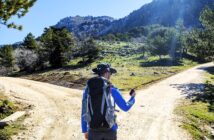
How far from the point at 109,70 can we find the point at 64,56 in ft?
267

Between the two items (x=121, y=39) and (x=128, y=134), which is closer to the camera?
(x=128, y=134)

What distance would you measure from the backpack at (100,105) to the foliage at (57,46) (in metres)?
79.0

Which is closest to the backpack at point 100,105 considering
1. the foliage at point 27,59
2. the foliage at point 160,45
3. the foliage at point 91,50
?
the foliage at point 91,50

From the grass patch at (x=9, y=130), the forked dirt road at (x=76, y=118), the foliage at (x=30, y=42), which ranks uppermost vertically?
the foliage at (x=30, y=42)

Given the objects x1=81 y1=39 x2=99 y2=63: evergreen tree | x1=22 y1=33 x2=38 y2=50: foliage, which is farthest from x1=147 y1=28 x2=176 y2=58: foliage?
x1=22 y1=33 x2=38 y2=50: foliage

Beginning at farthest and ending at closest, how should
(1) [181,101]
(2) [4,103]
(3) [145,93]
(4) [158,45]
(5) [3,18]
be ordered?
1. (4) [158,45]
2. (3) [145,93]
3. (1) [181,101]
4. (2) [4,103]
5. (5) [3,18]

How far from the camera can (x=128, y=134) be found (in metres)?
15.4

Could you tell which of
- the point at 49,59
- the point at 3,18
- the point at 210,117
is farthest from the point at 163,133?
the point at 49,59

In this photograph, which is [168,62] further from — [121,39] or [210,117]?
[121,39]

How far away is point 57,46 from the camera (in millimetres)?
85438

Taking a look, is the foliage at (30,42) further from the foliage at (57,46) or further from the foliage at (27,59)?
the foliage at (57,46)

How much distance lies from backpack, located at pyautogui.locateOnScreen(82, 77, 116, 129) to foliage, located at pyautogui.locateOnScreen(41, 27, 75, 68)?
78984 mm

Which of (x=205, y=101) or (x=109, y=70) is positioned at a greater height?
(x=109, y=70)

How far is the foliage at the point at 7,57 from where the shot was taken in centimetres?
9181
